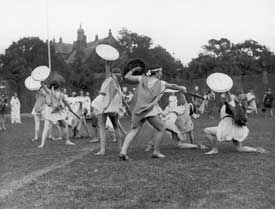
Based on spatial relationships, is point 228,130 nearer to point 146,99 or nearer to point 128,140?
point 146,99

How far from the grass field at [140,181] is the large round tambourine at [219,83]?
1.40 metres

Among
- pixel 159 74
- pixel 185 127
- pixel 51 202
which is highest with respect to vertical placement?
pixel 159 74

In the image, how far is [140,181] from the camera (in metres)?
7.24

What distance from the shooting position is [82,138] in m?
16.2

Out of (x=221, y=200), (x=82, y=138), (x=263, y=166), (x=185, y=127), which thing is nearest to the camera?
(x=221, y=200)

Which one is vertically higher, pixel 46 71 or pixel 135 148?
pixel 46 71

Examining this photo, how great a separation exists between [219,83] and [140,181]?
11.5ft

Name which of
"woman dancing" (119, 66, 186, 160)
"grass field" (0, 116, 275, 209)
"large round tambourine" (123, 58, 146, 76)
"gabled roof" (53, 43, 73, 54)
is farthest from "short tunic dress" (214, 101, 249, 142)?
"gabled roof" (53, 43, 73, 54)

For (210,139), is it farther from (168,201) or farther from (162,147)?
(168,201)

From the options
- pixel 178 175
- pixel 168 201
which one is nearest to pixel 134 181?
pixel 178 175

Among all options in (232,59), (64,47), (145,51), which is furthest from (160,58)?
(64,47)

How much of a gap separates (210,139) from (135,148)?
2.45 metres

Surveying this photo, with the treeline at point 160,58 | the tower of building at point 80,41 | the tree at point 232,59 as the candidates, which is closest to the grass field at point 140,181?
the treeline at point 160,58

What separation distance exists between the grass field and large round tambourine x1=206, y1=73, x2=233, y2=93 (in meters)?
1.40
